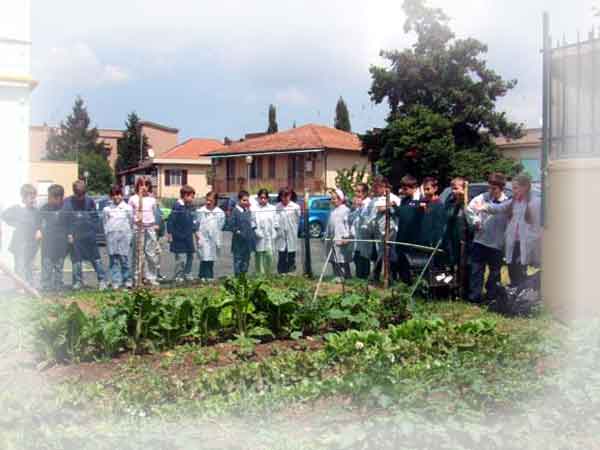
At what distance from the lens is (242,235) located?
480 inches

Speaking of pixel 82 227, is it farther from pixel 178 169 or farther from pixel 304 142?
pixel 178 169

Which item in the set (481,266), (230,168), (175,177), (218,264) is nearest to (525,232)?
(481,266)

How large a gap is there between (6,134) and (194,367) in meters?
7.31

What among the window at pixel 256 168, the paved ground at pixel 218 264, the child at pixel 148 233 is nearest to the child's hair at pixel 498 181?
the paved ground at pixel 218 264

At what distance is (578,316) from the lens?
705 cm

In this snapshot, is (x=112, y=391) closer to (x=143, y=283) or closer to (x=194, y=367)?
(x=194, y=367)

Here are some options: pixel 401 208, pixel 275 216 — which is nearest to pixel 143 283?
pixel 275 216

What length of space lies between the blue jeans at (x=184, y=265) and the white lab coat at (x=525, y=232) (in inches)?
192

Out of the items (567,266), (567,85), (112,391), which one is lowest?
(112,391)

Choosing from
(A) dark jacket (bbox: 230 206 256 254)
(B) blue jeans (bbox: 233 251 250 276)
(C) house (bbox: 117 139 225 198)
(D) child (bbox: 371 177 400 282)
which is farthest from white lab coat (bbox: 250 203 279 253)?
(C) house (bbox: 117 139 225 198)

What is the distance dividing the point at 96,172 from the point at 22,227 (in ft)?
114

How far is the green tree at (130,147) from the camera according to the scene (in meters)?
56.0

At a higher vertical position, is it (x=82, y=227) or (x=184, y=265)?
(x=82, y=227)

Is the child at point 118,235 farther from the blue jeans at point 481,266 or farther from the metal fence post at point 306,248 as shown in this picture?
the blue jeans at point 481,266
